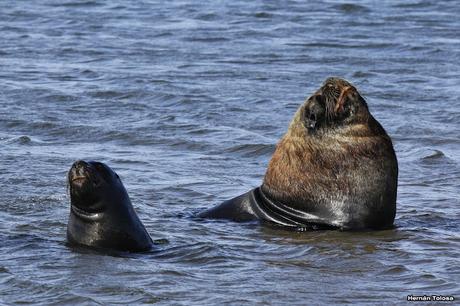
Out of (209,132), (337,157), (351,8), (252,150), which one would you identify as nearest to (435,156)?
(252,150)

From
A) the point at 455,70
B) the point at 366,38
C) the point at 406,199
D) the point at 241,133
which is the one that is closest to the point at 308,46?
the point at 366,38

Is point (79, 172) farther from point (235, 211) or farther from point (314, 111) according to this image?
point (314, 111)

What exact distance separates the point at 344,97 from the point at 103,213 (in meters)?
1.99

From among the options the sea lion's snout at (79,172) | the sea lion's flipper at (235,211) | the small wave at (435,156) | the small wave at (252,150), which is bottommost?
the small wave at (435,156)

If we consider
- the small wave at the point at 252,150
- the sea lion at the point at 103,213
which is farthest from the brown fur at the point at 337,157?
the small wave at the point at 252,150

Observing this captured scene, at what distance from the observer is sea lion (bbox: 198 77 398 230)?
8.91 metres

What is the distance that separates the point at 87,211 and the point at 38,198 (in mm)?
1945

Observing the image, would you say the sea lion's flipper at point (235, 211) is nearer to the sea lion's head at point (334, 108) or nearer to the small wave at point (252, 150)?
the sea lion's head at point (334, 108)

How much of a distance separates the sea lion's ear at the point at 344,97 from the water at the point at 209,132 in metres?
0.89

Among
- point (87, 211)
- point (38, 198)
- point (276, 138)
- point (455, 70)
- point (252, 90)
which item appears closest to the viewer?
point (87, 211)

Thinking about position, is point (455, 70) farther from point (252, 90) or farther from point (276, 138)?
point (276, 138)

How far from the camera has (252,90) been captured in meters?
15.4

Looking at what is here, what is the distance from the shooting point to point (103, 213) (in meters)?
8.09

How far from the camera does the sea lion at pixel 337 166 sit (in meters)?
8.91
